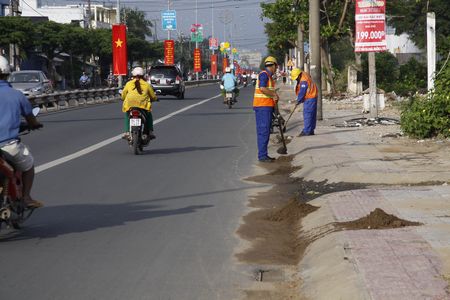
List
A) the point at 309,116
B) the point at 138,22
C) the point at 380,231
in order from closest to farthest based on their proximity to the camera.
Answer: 1. the point at 380,231
2. the point at 309,116
3. the point at 138,22

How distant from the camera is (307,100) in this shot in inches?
838

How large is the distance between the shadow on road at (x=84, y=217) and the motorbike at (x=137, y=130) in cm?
625

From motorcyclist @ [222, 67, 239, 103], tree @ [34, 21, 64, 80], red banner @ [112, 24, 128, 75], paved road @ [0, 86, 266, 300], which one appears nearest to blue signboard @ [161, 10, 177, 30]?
tree @ [34, 21, 64, 80]

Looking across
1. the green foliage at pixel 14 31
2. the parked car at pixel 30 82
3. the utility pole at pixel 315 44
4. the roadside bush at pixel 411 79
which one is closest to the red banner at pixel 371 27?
the utility pole at pixel 315 44

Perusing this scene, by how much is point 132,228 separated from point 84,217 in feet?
3.10

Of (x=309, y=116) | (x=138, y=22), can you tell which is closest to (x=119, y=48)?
(x=309, y=116)

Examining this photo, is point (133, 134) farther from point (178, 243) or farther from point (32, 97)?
point (32, 97)

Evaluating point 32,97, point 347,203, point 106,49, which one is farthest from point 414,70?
point 106,49

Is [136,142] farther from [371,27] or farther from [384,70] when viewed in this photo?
[384,70]

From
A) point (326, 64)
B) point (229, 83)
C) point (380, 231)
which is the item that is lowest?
point (380, 231)

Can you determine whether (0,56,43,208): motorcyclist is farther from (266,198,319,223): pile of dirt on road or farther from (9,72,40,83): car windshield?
(9,72,40,83): car windshield

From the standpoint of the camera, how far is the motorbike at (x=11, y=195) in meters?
8.55

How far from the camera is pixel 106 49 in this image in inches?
3447

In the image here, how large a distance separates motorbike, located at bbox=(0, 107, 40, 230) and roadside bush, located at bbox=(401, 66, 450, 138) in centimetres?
1063
